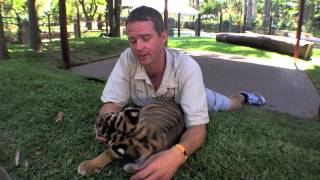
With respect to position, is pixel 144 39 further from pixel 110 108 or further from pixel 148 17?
pixel 110 108

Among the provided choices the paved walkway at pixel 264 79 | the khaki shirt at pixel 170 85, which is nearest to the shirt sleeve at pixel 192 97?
the khaki shirt at pixel 170 85

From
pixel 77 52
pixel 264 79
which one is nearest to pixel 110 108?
pixel 264 79

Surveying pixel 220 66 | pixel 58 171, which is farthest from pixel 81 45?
pixel 58 171

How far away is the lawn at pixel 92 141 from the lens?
262 centimetres

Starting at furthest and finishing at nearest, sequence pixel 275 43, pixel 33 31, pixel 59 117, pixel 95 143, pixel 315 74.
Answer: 1. pixel 275 43
2. pixel 33 31
3. pixel 315 74
4. pixel 59 117
5. pixel 95 143

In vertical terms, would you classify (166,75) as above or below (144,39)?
below

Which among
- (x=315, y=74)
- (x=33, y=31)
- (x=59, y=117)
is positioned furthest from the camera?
(x=33, y=31)

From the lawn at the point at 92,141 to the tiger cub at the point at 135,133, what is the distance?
0.10 metres

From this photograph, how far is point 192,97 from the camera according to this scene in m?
2.53

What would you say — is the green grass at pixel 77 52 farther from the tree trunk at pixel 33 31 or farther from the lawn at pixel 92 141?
the lawn at pixel 92 141

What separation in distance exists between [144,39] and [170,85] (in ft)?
1.42

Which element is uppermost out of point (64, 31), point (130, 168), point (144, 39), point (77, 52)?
point (144, 39)

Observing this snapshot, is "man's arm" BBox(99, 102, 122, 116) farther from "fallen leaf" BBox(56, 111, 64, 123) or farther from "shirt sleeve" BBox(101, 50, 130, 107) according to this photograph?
"fallen leaf" BBox(56, 111, 64, 123)

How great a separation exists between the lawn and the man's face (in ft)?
2.42
